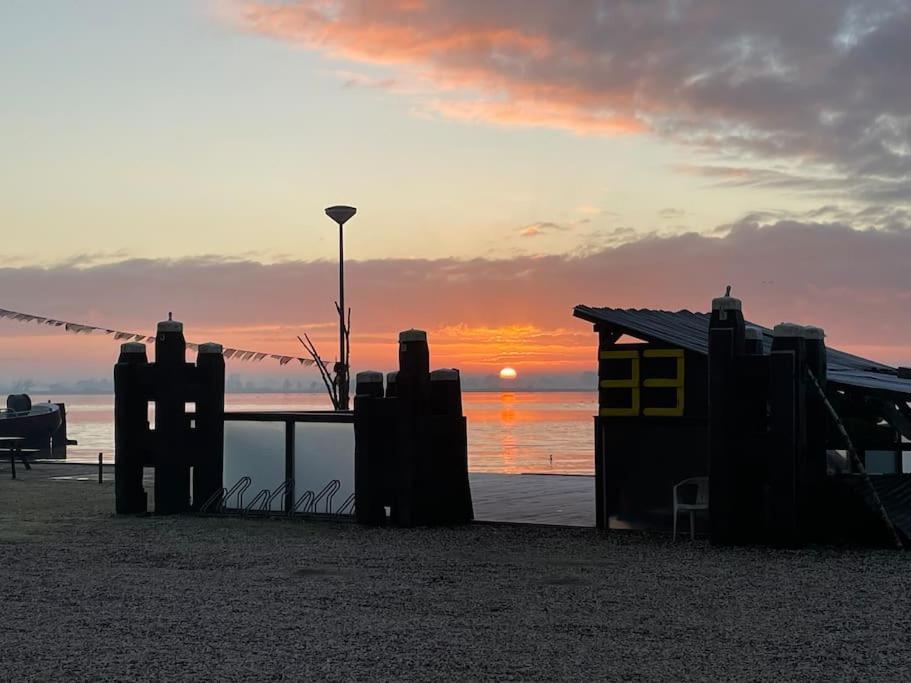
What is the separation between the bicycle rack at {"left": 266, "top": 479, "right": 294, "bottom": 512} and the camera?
18172 millimetres

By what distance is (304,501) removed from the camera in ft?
59.3

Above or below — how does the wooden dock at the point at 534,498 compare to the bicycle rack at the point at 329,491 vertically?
below

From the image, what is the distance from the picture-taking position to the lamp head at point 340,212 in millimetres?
29625

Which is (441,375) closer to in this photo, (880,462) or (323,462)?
(323,462)

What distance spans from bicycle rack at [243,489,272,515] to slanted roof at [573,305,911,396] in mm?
5765

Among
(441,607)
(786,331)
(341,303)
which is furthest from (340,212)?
(441,607)

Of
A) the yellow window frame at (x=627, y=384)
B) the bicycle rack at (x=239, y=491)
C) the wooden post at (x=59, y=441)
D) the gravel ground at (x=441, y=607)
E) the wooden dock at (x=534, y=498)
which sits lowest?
the gravel ground at (x=441, y=607)

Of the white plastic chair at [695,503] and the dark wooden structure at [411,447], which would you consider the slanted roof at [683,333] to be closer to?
the white plastic chair at [695,503]

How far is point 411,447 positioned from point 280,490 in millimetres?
2850

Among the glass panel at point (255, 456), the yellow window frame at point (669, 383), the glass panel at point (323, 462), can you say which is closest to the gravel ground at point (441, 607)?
the yellow window frame at point (669, 383)

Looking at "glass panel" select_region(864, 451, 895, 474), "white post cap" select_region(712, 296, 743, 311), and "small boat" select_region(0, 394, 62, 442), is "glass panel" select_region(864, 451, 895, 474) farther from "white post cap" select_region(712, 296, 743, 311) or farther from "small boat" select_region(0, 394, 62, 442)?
"small boat" select_region(0, 394, 62, 442)

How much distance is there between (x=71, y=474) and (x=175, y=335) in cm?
1091

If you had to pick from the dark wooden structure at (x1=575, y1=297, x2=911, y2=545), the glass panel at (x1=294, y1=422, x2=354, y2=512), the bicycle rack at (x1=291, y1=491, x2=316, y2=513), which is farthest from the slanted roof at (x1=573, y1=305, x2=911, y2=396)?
the bicycle rack at (x1=291, y1=491, x2=316, y2=513)

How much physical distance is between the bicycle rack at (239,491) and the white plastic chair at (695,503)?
683 centimetres
